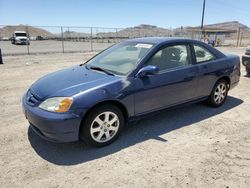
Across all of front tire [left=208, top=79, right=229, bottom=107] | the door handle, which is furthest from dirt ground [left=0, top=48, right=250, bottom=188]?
the door handle

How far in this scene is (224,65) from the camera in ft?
17.1

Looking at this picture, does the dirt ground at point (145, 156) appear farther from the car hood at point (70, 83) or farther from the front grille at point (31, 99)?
the car hood at point (70, 83)

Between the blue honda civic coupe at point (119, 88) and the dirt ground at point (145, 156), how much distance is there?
31 centimetres

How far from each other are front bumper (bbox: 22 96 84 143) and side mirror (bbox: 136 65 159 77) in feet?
3.63

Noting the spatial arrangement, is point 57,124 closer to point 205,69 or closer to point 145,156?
point 145,156

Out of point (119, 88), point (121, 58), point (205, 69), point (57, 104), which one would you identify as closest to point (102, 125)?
point (119, 88)

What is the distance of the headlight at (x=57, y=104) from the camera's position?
10.6 feet

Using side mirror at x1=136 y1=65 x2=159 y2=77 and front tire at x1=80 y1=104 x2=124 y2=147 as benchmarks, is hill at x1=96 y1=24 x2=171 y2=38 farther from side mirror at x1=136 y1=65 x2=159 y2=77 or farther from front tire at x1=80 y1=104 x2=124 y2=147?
front tire at x1=80 y1=104 x2=124 y2=147

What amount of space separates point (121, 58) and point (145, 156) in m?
1.75

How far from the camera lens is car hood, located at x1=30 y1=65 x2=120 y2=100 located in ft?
11.3

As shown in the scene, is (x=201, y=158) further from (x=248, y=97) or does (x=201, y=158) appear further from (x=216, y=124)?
(x=248, y=97)

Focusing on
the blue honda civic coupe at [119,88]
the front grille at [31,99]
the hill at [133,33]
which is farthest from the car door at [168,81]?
the hill at [133,33]

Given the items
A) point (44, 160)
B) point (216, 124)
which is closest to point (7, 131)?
point (44, 160)

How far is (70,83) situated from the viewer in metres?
3.66
